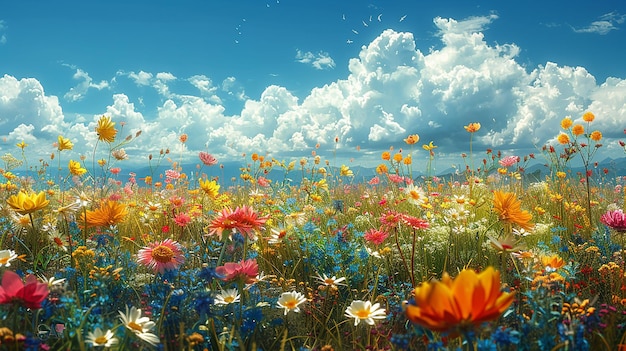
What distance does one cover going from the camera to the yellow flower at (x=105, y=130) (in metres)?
3.50

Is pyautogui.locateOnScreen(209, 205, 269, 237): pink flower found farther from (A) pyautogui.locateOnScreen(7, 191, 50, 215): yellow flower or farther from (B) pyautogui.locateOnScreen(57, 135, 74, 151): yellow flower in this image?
(B) pyautogui.locateOnScreen(57, 135, 74, 151): yellow flower

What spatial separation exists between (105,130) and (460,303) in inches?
128

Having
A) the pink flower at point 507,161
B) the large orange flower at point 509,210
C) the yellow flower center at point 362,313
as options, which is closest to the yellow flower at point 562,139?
the pink flower at point 507,161

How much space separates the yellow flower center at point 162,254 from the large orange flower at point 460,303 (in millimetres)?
1576

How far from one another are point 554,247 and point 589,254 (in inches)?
10.2

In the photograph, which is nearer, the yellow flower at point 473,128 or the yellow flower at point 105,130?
the yellow flower at point 105,130

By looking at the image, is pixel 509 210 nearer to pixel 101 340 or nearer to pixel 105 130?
pixel 101 340

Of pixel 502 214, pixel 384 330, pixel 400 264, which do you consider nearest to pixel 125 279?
pixel 384 330

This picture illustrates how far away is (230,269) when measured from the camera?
201 centimetres

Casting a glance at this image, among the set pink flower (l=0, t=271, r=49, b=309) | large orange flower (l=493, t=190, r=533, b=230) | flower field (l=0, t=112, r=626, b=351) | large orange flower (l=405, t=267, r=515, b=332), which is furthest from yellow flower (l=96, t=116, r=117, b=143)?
large orange flower (l=405, t=267, r=515, b=332)

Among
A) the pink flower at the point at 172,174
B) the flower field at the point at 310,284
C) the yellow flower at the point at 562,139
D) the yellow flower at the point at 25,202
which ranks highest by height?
the yellow flower at the point at 562,139

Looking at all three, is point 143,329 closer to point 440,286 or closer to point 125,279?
point 125,279

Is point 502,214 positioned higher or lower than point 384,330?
higher

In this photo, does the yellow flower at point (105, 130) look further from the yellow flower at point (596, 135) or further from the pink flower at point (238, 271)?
the yellow flower at point (596, 135)
